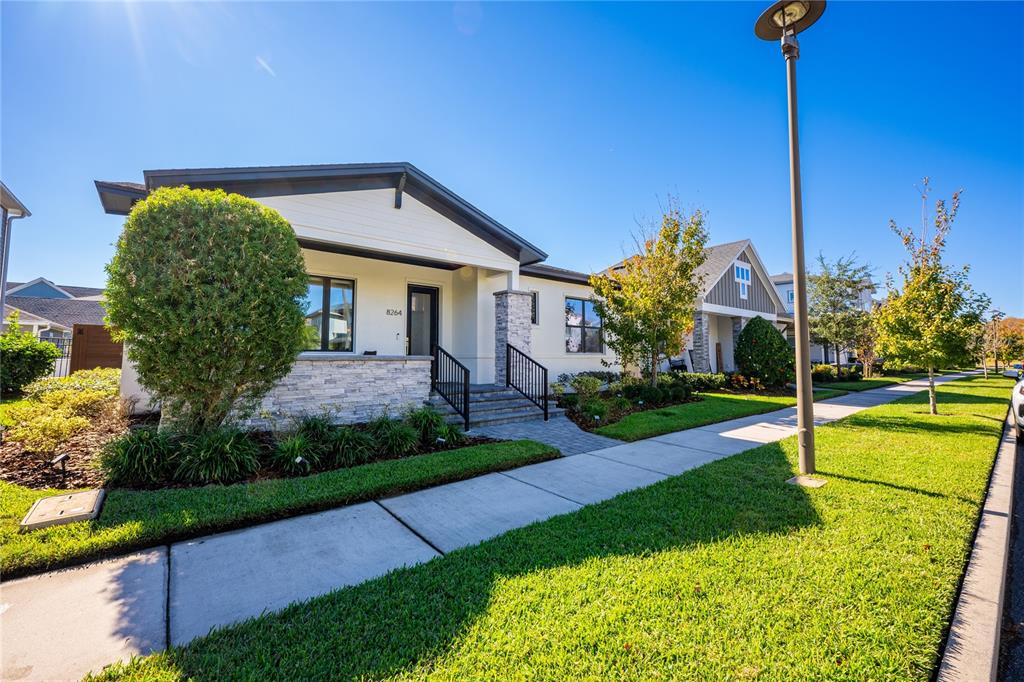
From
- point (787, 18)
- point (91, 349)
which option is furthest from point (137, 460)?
point (91, 349)

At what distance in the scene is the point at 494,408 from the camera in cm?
890

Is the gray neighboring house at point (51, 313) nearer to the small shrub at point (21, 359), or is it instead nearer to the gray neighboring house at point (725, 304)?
the small shrub at point (21, 359)

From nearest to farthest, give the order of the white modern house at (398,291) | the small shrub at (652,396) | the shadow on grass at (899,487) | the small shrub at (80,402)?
the shadow on grass at (899,487) < the small shrub at (80,402) < the white modern house at (398,291) < the small shrub at (652,396)

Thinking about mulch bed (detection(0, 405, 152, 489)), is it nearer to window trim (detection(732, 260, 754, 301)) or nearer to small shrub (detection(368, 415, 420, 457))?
small shrub (detection(368, 415, 420, 457))

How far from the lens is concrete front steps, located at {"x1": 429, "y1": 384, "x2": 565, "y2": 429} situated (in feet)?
27.6

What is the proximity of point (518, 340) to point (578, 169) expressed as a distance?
554 centimetres

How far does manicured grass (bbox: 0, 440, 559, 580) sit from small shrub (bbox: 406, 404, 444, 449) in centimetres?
85

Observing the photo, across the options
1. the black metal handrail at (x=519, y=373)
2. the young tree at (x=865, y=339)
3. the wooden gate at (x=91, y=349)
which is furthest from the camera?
the young tree at (x=865, y=339)

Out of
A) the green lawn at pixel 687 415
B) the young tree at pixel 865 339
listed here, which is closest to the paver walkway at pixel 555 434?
the green lawn at pixel 687 415

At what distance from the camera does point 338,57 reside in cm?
745

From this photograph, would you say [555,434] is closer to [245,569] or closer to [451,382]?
[451,382]

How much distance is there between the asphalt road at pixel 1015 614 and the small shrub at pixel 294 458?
601 cm

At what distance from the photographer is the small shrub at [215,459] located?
Answer: 4750mm

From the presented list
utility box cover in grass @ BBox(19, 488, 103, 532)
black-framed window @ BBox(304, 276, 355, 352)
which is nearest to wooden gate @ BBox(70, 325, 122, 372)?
black-framed window @ BBox(304, 276, 355, 352)
